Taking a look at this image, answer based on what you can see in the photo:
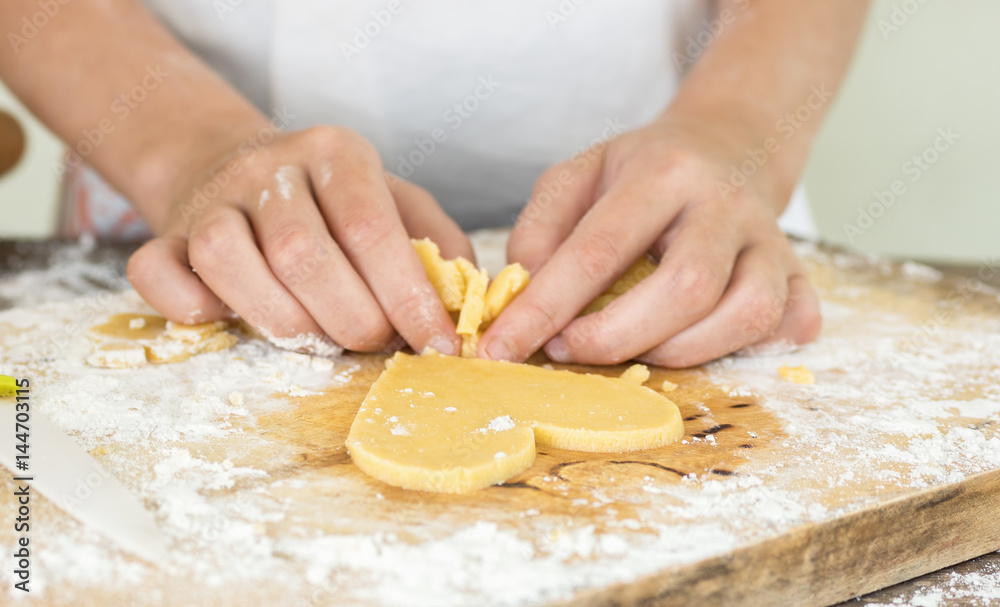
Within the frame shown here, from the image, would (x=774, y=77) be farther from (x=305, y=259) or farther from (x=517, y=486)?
(x=517, y=486)

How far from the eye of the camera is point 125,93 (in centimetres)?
154


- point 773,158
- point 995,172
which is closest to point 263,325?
point 773,158

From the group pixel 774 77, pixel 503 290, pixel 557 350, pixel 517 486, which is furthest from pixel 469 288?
pixel 774 77

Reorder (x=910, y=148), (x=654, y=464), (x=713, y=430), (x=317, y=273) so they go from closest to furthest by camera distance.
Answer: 1. (x=654, y=464)
2. (x=713, y=430)
3. (x=317, y=273)
4. (x=910, y=148)

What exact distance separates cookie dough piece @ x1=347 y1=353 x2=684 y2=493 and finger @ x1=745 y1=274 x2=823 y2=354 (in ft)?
1.10

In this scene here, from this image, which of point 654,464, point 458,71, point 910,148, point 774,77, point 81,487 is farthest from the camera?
point 910,148

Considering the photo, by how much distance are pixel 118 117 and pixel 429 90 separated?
688 mm

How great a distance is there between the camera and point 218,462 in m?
0.89

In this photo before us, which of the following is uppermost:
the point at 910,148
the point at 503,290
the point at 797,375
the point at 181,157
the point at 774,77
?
the point at 774,77

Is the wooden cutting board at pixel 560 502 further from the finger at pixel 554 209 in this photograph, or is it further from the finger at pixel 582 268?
the finger at pixel 554 209

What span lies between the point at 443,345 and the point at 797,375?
1.78 feet

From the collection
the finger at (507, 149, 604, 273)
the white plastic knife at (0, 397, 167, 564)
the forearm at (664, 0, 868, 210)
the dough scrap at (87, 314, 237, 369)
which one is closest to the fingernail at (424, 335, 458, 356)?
the finger at (507, 149, 604, 273)

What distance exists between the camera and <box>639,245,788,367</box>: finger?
1225 mm

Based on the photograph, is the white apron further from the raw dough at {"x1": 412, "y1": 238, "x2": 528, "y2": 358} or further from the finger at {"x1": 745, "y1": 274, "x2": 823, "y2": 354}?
the finger at {"x1": 745, "y1": 274, "x2": 823, "y2": 354}
